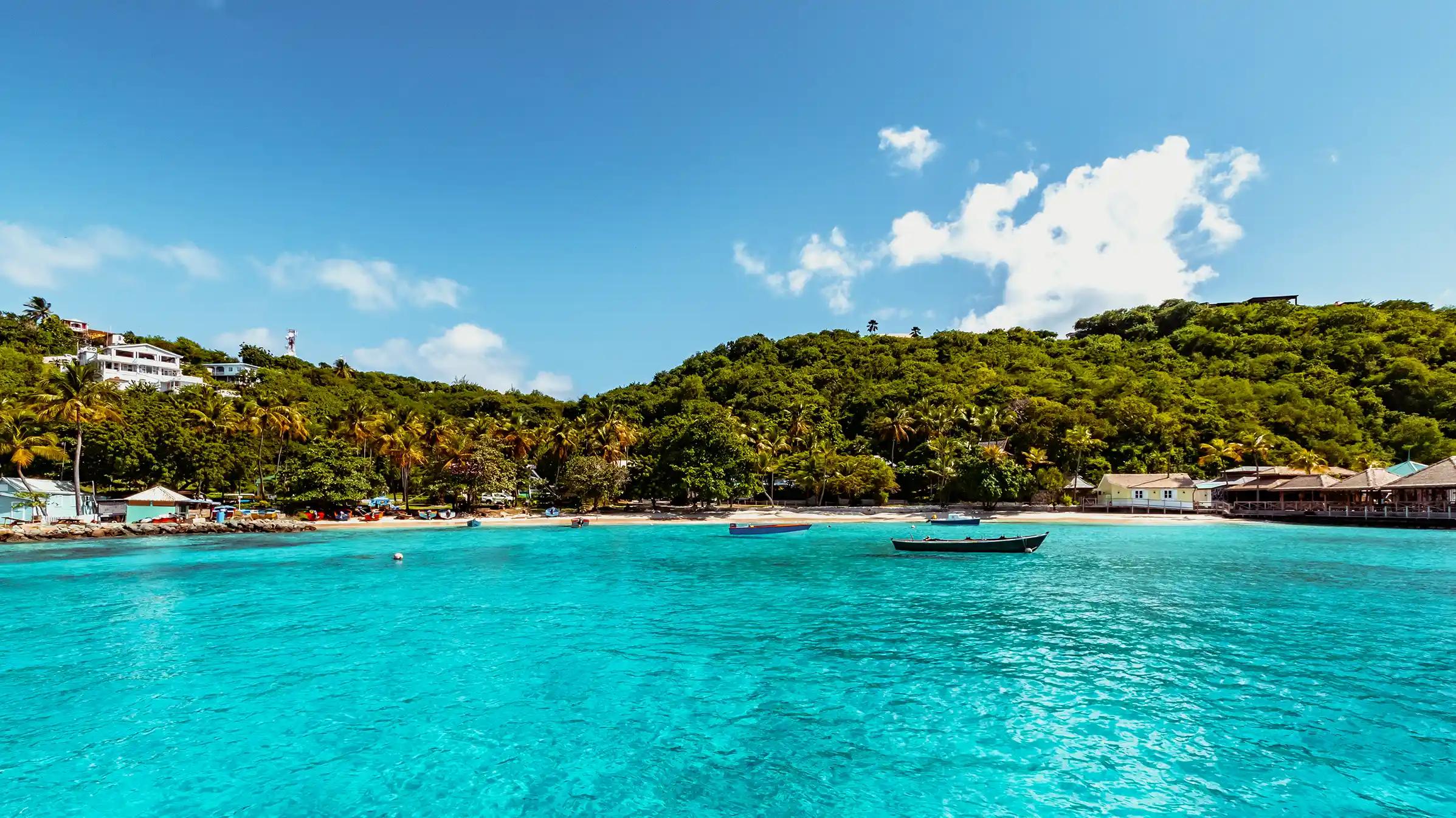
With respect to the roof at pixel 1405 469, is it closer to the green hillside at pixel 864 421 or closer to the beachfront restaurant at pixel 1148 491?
the green hillside at pixel 864 421

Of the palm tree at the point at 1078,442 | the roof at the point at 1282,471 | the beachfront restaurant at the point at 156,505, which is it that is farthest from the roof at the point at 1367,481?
the beachfront restaurant at the point at 156,505

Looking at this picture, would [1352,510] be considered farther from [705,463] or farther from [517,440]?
[517,440]

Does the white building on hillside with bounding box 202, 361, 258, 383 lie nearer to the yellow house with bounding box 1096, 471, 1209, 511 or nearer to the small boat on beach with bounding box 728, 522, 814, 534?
the small boat on beach with bounding box 728, 522, 814, 534

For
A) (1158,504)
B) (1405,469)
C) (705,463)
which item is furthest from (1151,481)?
(705,463)

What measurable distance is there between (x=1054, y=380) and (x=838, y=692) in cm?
8731

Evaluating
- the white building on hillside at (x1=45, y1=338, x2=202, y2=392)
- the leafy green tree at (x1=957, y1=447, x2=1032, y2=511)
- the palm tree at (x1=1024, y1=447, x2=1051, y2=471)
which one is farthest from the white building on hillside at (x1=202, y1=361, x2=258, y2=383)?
the palm tree at (x1=1024, y1=447, x2=1051, y2=471)

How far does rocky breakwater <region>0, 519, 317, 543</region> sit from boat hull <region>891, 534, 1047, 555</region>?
45086 mm

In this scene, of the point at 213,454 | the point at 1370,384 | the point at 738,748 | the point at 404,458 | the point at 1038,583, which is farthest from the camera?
the point at 1370,384

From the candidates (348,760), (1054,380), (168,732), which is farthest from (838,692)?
(1054,380)

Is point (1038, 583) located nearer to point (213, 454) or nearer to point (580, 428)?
point (580, 428)

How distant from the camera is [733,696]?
1373 centimetres

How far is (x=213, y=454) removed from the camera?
5628 centimetres

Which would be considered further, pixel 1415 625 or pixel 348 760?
pixel 1415 625

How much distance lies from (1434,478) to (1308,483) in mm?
8426
